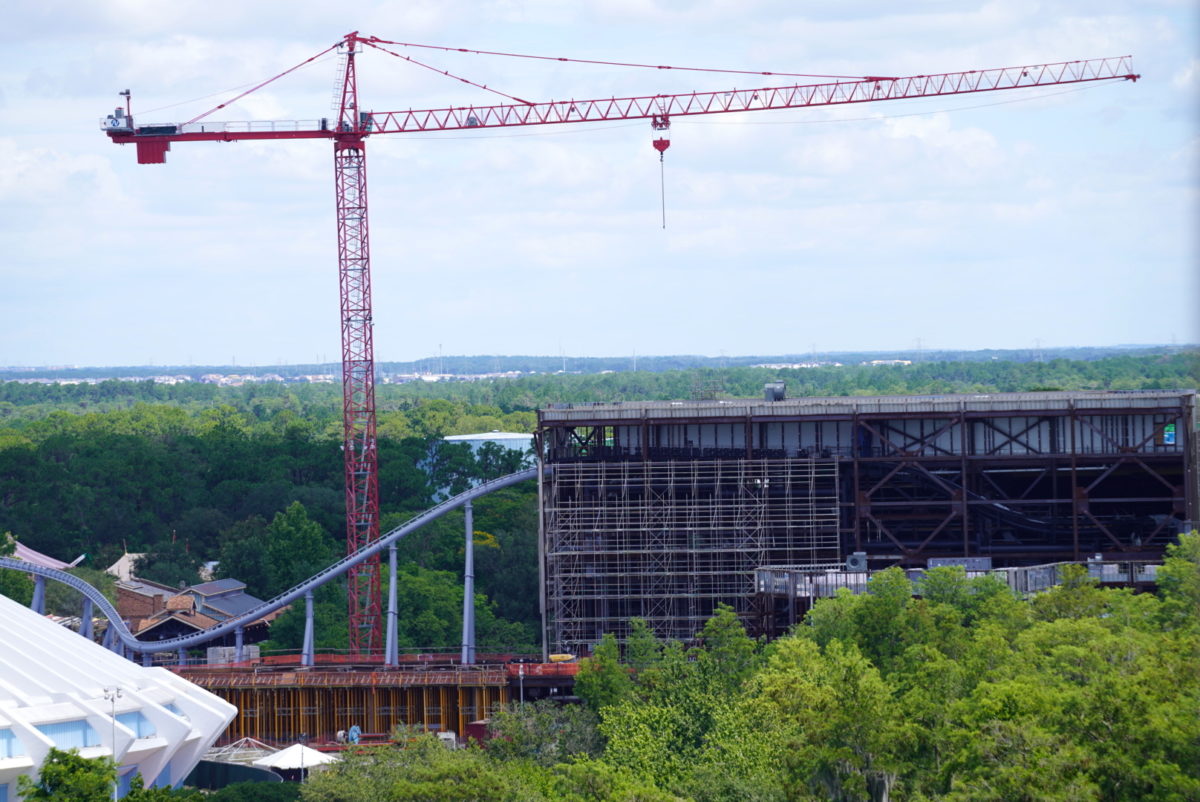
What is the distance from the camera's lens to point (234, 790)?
194 feet

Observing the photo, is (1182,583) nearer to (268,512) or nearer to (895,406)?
(895,406)

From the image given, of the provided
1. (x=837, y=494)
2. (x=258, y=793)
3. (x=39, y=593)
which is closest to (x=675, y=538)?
(x=837, y=494)

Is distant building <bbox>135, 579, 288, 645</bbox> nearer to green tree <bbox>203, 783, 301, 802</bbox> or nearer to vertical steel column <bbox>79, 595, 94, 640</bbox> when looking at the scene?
vertical steel column <bbox>79, 595, 94, 640</bbox>

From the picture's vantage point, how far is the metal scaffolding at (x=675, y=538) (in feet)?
275

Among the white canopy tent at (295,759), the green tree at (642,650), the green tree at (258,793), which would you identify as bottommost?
the white canopy tent at (295,759)

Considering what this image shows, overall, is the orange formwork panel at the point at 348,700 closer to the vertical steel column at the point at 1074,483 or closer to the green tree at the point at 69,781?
the vertical steel column at the point at 1074,483

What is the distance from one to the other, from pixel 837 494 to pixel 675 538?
7653 mm

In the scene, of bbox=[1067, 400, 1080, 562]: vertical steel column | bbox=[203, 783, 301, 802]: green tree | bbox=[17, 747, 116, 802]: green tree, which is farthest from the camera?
bbox=[1067, 400, 1080, 562]: vertical steel column

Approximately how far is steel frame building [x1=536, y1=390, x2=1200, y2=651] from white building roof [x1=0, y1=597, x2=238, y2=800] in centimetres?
2298

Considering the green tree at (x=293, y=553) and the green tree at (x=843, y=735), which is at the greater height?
the green tree at (x=843, y=735)

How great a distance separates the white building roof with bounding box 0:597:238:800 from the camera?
55.3 meters

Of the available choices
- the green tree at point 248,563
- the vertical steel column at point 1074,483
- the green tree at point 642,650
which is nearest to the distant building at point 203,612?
the green tree at point 248,563

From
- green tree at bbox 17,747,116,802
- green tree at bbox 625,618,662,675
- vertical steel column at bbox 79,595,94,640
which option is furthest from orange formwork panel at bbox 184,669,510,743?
green tree at bbox 17,747,116,802

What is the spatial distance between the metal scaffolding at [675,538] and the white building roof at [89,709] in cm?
2187
